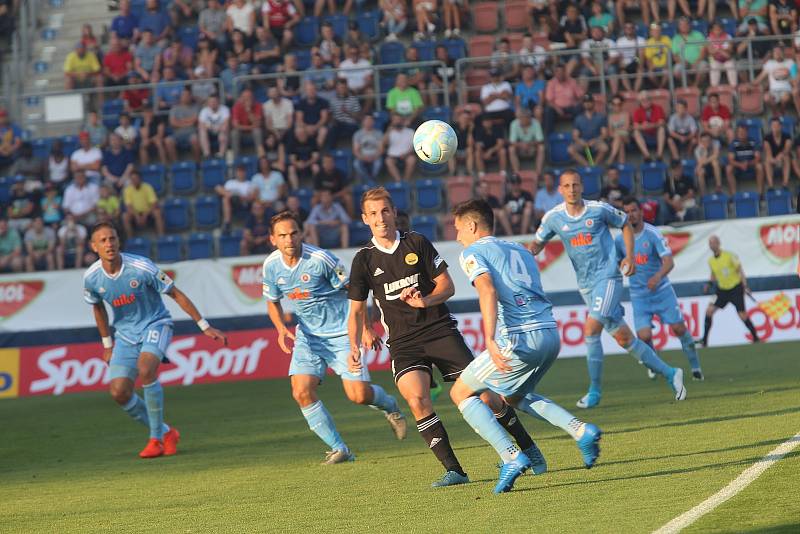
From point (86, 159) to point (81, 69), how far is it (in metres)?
3.27

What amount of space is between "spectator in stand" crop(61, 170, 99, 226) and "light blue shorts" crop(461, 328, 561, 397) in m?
17.3

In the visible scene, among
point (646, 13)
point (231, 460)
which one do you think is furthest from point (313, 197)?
point (231, 460)

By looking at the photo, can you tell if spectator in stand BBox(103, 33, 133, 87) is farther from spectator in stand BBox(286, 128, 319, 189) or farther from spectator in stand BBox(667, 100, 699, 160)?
spectator in stand BBox(667, 100, 699, 160)

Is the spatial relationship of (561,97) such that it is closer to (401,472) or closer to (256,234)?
(256,234)

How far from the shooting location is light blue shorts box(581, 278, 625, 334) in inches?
518

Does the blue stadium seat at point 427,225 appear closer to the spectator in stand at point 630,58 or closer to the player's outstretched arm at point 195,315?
the spectator in stand at point 630,58

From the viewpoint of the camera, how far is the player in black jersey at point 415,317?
8.61 m

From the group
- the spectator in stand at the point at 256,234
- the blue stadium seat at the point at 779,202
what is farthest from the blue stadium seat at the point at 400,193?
the blue stadium seat at the point at 779,202

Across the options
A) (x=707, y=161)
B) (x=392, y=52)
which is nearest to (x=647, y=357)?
(x=707, y=161)

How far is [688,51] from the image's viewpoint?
81.0 ft

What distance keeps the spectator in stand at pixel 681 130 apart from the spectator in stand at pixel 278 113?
7.44 meters

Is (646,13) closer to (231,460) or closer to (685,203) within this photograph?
(685,203)

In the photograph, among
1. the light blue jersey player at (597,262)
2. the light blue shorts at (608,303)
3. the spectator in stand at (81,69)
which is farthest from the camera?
the spectator in stand at (81,69)

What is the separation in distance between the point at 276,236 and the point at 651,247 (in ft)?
21.1
